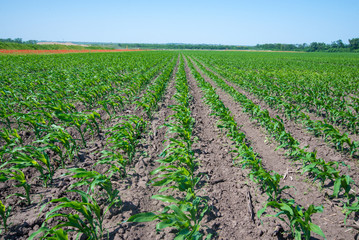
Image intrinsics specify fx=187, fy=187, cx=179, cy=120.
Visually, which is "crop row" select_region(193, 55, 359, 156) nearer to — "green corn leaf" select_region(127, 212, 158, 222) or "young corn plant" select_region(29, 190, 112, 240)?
"green corn leaf" select_region(127, 212, 158, 222)

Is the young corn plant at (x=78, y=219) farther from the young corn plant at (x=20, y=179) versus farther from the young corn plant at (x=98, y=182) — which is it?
the young corn plant at (x=20, y=179)

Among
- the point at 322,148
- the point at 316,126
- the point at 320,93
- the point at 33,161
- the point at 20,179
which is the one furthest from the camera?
the point at 320,93

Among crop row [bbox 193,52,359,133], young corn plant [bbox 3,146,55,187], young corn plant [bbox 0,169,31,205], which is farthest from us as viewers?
crop row [bbox 193,52,359,133]

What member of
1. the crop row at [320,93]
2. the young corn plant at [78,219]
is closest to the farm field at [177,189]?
the young corn plant at [78,219]

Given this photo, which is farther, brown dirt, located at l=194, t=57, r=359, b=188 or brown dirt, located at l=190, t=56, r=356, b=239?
brown dirt, located at l=194, t=57, r=359, b=188

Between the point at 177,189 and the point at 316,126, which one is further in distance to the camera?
the point at 316,126

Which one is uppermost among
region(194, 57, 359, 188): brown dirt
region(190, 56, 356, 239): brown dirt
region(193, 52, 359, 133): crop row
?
region(193, 52, 359, 133): crop row

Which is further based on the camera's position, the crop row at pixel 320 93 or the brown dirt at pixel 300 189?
the crop row at pixel 320 93

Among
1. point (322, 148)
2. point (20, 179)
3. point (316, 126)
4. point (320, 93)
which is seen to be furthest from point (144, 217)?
point (320, 93)

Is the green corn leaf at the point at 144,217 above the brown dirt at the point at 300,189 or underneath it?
above

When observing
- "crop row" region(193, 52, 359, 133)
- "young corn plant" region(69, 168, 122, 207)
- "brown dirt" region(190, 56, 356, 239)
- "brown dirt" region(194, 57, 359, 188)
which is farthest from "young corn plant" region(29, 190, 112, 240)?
"crop row" region(193, 52, 359, 133)

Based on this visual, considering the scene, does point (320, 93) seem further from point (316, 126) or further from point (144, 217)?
Result: point (144, 217)

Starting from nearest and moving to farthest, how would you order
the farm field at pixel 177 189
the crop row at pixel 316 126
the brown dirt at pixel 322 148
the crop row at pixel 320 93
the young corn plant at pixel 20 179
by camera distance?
the farm field at pixel 177 189 → the young corn plant at pixel 20 179 → the brown dirt at pixel 322 148 → the crop row at pixel 316 126 → the crop row at pixel 320 93

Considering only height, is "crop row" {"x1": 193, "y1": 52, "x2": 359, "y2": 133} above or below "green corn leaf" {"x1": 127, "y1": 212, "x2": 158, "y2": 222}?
above
